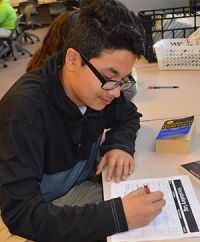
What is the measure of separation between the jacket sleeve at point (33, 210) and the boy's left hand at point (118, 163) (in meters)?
0.18

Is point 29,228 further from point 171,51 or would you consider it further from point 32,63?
point 171,51

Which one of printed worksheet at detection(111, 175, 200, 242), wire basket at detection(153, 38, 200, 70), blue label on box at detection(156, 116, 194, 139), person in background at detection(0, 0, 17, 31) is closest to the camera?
printed worksheet at detection(111, 175, 200, 242)

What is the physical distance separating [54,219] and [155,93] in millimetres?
968

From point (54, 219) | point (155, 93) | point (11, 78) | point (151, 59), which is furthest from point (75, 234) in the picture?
point (11, 78)

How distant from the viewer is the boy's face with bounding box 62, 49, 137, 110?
969mm

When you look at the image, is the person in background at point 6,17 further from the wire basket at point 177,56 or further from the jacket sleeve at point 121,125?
the jacket sleeve at point 121,125

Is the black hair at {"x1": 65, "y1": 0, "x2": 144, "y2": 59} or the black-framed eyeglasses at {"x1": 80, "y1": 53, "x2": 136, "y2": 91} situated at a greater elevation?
the black hair at {"x1": 65, "y1": 0, "x2": 144, "y2": 59}

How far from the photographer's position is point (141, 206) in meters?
0.86

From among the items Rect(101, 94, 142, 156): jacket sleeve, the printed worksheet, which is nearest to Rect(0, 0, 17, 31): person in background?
Rect(101, 94, 142, 156): jacket sleeve

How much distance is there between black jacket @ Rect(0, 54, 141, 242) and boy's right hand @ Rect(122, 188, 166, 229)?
2 centimetres

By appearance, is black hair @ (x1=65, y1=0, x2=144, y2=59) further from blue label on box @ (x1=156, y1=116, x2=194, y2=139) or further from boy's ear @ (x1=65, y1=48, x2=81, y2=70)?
blue label on box @ (x1=156, y1=116, x2=194, y2=139)

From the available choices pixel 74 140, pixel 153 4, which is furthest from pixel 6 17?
pixel 74 140

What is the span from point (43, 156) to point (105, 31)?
1.28ft

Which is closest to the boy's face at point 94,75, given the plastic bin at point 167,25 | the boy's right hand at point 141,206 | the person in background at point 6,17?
the boy's right hand at point 141,206
